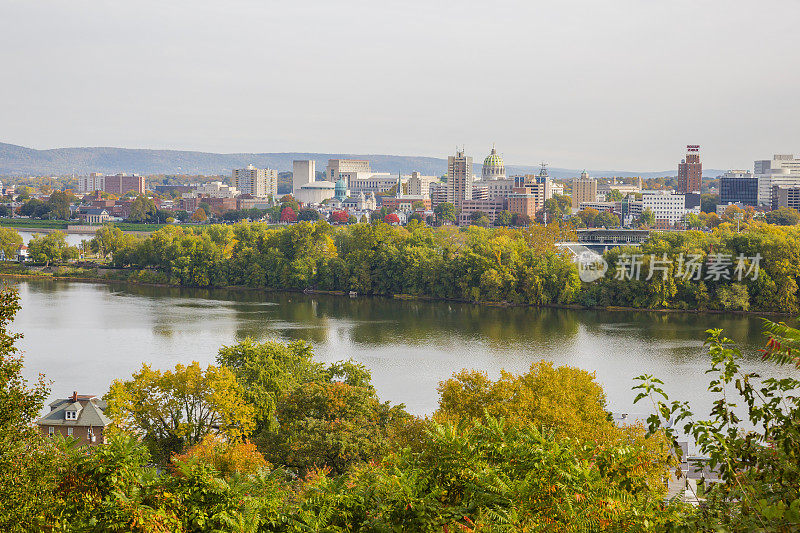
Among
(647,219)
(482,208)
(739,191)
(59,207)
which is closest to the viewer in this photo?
(647,219)

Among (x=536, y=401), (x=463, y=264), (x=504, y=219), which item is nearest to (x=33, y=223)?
(x=504, y=219)

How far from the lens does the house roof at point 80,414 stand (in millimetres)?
9320

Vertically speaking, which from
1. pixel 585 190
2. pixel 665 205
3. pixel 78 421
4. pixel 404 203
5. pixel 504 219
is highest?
pixel 585 190

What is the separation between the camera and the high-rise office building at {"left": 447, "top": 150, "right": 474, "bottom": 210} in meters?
64.2

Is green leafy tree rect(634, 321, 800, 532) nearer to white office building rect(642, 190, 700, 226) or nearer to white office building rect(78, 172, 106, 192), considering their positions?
white office building rect(642, 190, 700, 226)

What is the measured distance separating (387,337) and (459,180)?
49.3 metres

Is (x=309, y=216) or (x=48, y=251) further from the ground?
(x=309, y=216)

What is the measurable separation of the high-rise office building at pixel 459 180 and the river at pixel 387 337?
42.0m

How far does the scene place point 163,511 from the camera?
363 cm

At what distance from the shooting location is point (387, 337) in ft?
53.4

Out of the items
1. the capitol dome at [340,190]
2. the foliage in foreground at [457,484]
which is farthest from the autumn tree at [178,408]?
the capitol dome at [340,190]

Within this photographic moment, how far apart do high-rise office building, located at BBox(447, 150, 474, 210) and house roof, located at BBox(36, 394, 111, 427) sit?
178ft

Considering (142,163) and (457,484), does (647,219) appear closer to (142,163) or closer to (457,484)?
(457,484)

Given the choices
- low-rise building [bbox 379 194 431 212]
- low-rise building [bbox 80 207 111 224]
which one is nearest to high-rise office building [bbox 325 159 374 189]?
low-rise building [bbox 379 194 431 212]
